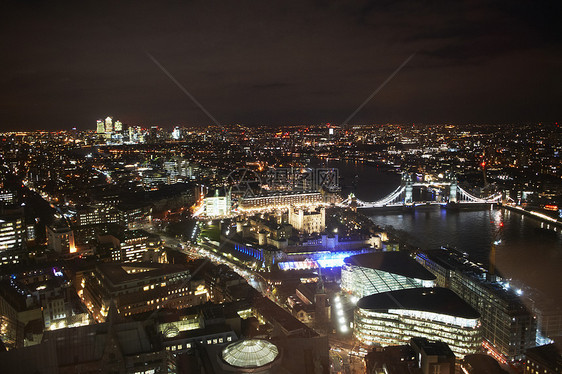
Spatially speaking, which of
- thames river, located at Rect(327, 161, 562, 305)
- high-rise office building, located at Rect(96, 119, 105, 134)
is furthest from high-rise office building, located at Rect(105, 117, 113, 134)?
thames river, located at Rect(327, 161, 562, 305)

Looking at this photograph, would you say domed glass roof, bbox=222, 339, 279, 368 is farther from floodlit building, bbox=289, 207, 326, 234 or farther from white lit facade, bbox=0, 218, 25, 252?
floodlit building, bbox=289, 207, 326, 234

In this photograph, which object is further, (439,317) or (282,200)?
(282,200)

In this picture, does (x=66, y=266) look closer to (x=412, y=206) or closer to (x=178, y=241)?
(x=178, y=241)

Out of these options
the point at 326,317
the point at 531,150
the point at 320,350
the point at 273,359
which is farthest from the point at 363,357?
the point at 531,150

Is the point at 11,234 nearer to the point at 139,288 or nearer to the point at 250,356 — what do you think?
the point at 139,288

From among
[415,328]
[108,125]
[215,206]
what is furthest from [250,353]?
[108,125]
